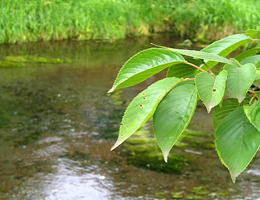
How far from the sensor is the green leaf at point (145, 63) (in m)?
0.53

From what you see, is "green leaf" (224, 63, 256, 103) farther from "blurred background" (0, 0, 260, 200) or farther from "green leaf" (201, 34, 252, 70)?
"blurred background" (0, 0, 260, 200)

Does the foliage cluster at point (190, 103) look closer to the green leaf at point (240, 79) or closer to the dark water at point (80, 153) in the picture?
the green leaf at point (240, 79)

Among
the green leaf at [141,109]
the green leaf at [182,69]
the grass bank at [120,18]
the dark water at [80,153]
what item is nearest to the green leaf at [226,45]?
the green leaf at [182,69]

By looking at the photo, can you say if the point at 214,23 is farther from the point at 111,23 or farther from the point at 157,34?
the point at 111,23

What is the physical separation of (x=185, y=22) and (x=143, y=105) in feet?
29.6

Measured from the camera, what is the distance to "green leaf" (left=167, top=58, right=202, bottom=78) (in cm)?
61

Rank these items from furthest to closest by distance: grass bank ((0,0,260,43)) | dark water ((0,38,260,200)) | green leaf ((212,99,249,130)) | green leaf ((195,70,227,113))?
grass bank ((0,0,260,43)), dark water ((0,38,260,200)), green leaf ((212,99,249,130)), green leaf ((195,70,227,113))

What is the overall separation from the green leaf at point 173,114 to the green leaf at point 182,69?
8 cm

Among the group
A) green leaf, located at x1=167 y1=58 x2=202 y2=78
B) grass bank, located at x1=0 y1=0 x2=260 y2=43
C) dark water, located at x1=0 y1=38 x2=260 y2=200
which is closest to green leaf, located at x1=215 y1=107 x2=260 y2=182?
green leaf, located at x1=167 y1=58 x2=202 y2=78

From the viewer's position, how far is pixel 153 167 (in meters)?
3.04

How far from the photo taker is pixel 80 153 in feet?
10.9

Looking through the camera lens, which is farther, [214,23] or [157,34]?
[157,34]

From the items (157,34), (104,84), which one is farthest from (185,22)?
(104,84)

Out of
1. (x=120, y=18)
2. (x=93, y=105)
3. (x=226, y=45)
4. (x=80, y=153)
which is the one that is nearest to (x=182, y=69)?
(x=226, y=45)
